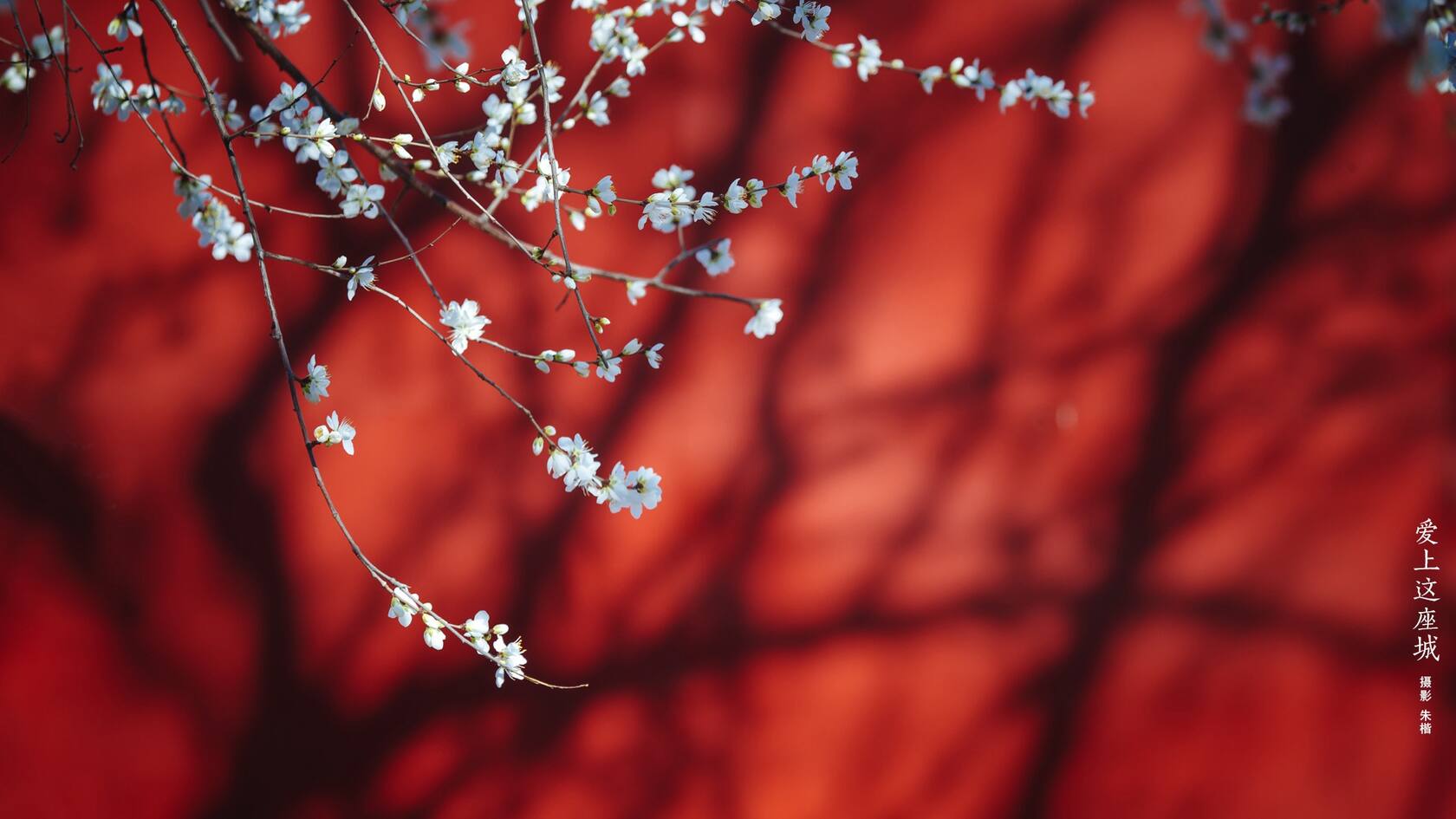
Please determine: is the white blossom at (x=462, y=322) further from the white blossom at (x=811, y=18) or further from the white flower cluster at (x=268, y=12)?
the white blossom at (x=811, y=18)

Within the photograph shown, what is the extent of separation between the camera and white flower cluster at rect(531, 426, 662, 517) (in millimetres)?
945

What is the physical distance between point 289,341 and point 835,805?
1562 mm

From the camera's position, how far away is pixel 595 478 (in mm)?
974

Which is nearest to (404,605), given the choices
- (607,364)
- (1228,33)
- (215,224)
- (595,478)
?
(595,478)

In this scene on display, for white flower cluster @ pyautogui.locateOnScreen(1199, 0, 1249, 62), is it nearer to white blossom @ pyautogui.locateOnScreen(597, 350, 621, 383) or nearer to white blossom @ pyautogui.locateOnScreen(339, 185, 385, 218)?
white blossom @ pyautogui.locateOnScreen(597, 350, 621, 383)

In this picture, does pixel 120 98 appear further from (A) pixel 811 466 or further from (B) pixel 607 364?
(A) pixel 811 466

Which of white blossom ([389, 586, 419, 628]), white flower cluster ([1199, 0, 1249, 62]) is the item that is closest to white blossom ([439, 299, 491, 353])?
white blossom ([389, 586, 419, 628])

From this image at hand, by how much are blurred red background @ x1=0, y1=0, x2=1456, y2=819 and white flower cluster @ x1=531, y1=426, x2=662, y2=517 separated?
733mm

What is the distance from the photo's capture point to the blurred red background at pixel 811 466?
64.6 inches

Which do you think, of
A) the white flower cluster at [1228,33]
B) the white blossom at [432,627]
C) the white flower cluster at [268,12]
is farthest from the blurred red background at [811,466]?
the white blossom at [432,627]

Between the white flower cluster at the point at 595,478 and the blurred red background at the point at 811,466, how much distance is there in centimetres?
73

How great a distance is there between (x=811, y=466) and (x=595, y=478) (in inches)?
33.5


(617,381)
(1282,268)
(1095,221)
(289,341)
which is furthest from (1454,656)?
(289,341)

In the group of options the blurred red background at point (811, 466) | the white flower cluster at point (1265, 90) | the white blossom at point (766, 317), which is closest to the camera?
the white blossom at point (766, 317)
